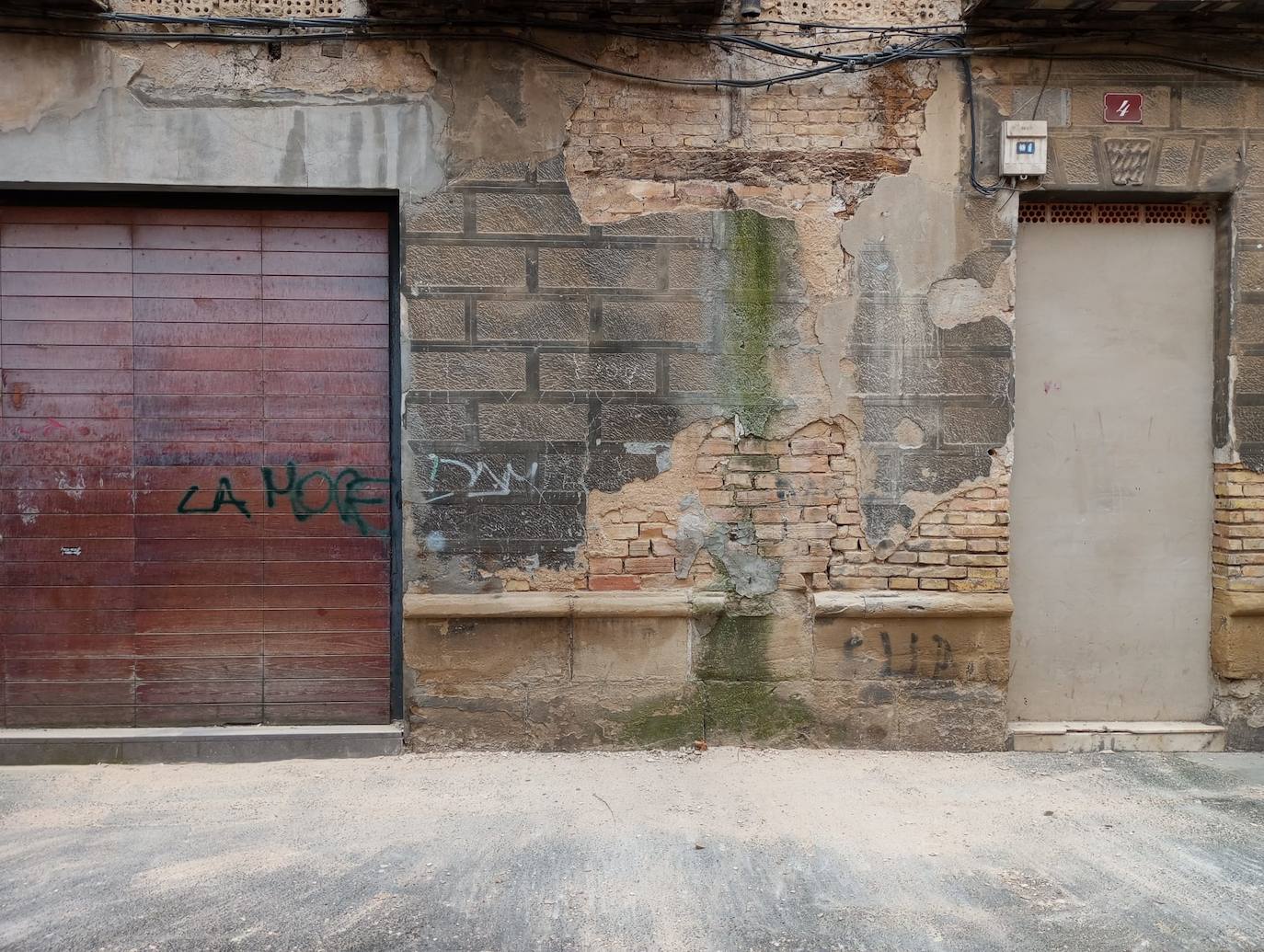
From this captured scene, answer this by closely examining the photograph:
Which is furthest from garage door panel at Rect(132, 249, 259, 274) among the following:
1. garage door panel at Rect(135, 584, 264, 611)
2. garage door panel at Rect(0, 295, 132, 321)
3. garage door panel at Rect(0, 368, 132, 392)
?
garage door panel at Rect(135, 584, 264, 611)

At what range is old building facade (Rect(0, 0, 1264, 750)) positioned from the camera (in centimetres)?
437

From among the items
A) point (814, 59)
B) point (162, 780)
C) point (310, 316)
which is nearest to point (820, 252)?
point (814, 59)

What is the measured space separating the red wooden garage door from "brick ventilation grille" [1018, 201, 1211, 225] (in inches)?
148

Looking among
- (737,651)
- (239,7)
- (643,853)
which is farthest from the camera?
(737,651)

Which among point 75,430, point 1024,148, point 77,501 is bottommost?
point 77,501

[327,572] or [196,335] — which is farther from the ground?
[196,335]

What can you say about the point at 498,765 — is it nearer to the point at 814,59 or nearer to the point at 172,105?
the point at 172,105

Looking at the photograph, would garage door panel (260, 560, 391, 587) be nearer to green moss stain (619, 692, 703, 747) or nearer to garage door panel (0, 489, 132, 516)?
garage door panel (0, 489, 132, 516)

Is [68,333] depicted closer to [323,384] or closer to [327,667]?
[323,384]

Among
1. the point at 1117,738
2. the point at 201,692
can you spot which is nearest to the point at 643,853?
the point at 201,692

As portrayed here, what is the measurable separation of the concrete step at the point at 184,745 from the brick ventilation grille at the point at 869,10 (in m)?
4.47

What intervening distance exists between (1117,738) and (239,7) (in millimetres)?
6233

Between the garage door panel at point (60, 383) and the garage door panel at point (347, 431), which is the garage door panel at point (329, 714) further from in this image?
the garage door panel at point (60, 383)

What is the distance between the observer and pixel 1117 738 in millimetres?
4590
